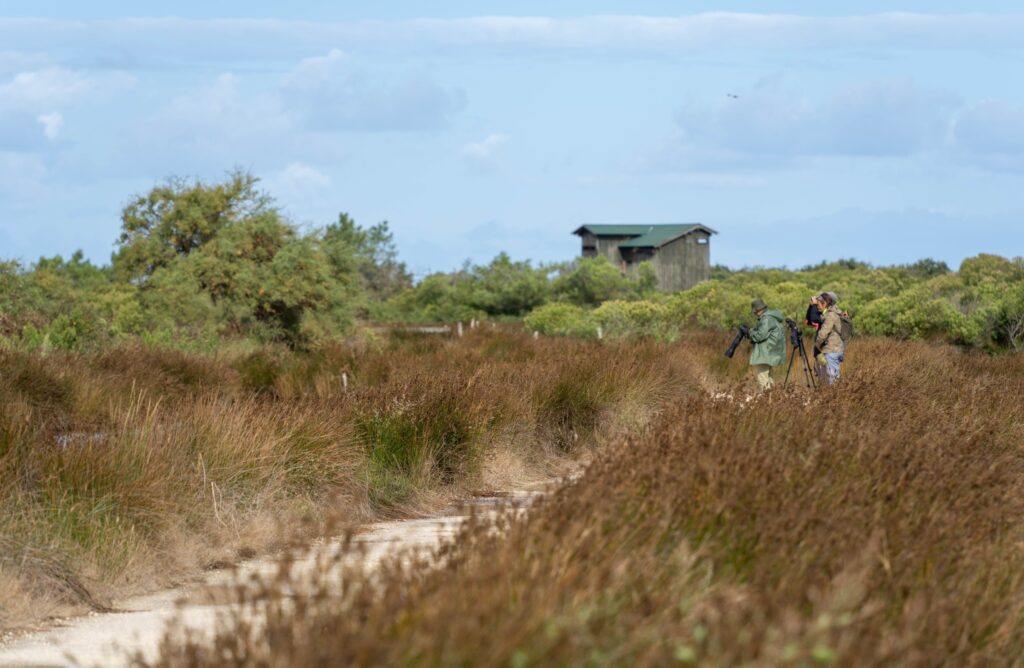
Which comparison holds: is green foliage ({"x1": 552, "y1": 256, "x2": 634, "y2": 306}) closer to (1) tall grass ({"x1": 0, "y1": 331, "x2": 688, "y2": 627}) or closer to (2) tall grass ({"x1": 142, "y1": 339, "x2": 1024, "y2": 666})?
(1) tall grass ({"x1": 0, "y1": 331, "x2": 688, "y2": 627})

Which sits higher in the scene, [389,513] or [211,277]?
[211,277]

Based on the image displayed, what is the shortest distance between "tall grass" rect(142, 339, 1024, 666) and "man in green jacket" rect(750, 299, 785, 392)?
27.5 feet

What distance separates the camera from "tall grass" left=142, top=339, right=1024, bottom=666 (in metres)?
3.77

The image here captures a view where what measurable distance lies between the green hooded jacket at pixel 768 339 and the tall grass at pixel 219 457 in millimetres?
1400

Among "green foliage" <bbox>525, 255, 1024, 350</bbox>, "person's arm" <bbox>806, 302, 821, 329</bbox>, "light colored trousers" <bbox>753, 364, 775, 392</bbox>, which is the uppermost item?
"green foliage" <bbox>525, 255, 1024, 350</bbox>

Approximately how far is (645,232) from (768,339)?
199ft

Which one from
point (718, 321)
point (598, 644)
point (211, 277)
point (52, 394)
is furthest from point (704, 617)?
point (718, 321)

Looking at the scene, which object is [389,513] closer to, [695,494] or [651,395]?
[695,494]

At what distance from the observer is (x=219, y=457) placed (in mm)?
9570

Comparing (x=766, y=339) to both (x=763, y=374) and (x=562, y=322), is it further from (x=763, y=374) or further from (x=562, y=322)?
(x=562, y=322)

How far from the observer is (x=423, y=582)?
4.69 metres

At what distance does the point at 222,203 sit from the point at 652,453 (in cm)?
2559

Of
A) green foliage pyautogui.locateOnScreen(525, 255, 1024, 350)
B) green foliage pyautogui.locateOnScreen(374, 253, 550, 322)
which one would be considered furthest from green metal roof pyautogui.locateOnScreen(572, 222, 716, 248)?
green foliage pyautogui.locateOnScreen(525, 255, 1024, 350)

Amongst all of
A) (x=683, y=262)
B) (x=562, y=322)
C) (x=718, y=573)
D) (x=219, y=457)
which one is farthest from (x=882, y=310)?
(x=683, y=262)
